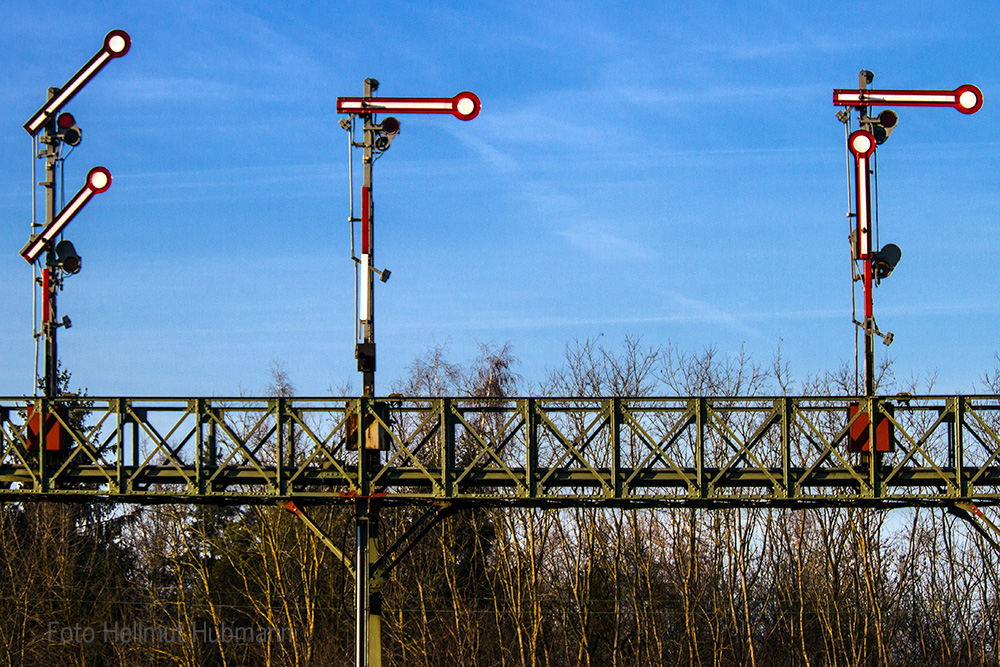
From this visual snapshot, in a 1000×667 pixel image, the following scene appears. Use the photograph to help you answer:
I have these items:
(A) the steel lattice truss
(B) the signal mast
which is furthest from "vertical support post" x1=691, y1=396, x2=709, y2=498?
(B) the signal mast

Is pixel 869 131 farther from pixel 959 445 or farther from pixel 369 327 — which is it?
pixel 369 327

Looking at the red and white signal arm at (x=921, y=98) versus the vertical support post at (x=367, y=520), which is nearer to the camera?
the vertical support post at (x=367, y=520)

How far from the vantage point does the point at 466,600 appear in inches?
1399

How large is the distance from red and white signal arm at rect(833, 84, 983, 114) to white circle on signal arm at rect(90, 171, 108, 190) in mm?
12907

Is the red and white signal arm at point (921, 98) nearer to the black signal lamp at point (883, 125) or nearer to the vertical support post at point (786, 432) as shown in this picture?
the black signal lamp at point (883, 125)

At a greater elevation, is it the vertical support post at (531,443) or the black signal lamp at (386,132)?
the black signal lamp at (386,132)

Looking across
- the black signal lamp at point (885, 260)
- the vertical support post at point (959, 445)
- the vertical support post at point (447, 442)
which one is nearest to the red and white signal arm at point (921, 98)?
the black signal lamp at point (885, 260)

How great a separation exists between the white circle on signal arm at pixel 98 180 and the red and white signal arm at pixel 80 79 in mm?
1535

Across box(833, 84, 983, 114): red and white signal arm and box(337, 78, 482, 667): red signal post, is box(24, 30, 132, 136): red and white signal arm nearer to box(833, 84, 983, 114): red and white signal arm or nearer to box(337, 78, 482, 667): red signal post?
box(337, 78, 482, 667): red signal post

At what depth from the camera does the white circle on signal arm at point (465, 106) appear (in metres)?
20.0

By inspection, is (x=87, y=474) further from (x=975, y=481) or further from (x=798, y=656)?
(x=798, y=656)

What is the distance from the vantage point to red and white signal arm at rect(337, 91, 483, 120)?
19703mm

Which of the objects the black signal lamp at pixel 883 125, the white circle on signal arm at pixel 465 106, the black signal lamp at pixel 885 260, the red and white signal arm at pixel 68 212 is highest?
the white circle on signal arm at pixel 465 106

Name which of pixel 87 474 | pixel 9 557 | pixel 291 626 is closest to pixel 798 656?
pixel 291 626
